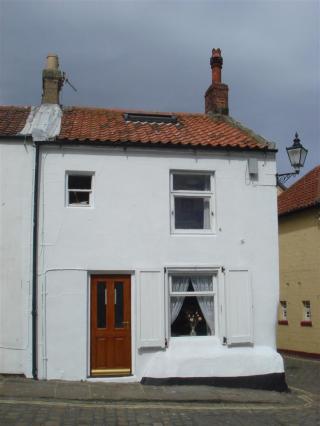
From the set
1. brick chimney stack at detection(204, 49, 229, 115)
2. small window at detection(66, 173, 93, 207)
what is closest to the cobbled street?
small window at detection(66, 173, 93, 207)

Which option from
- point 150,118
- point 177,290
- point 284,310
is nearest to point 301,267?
point 284,310

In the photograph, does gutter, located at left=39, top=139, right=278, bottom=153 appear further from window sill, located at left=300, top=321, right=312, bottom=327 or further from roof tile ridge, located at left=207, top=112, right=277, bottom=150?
window sill, located at left=300, top=321, right=312, bottom=327

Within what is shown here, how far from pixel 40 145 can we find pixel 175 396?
6245 millimetres

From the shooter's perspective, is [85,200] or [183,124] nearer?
[85,200]

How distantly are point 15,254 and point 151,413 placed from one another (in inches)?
190

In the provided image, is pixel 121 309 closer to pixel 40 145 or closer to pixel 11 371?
pixel 11 371

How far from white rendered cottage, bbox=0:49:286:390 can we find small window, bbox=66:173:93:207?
0.03m

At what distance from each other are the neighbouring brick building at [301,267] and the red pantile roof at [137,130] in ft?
21.5

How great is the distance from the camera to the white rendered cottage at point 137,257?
1264cm

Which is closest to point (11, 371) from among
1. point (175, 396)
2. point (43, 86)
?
point (175, 396)

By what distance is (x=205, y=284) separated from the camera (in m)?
13.5

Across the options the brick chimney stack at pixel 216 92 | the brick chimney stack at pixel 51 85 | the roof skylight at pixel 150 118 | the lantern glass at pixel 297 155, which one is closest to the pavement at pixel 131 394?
the lantern glass at pixel 297 155

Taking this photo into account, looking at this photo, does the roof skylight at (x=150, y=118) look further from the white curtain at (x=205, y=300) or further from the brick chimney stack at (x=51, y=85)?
the white curtain at (x=205, y=300)

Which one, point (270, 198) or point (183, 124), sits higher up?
point (183, 124)
